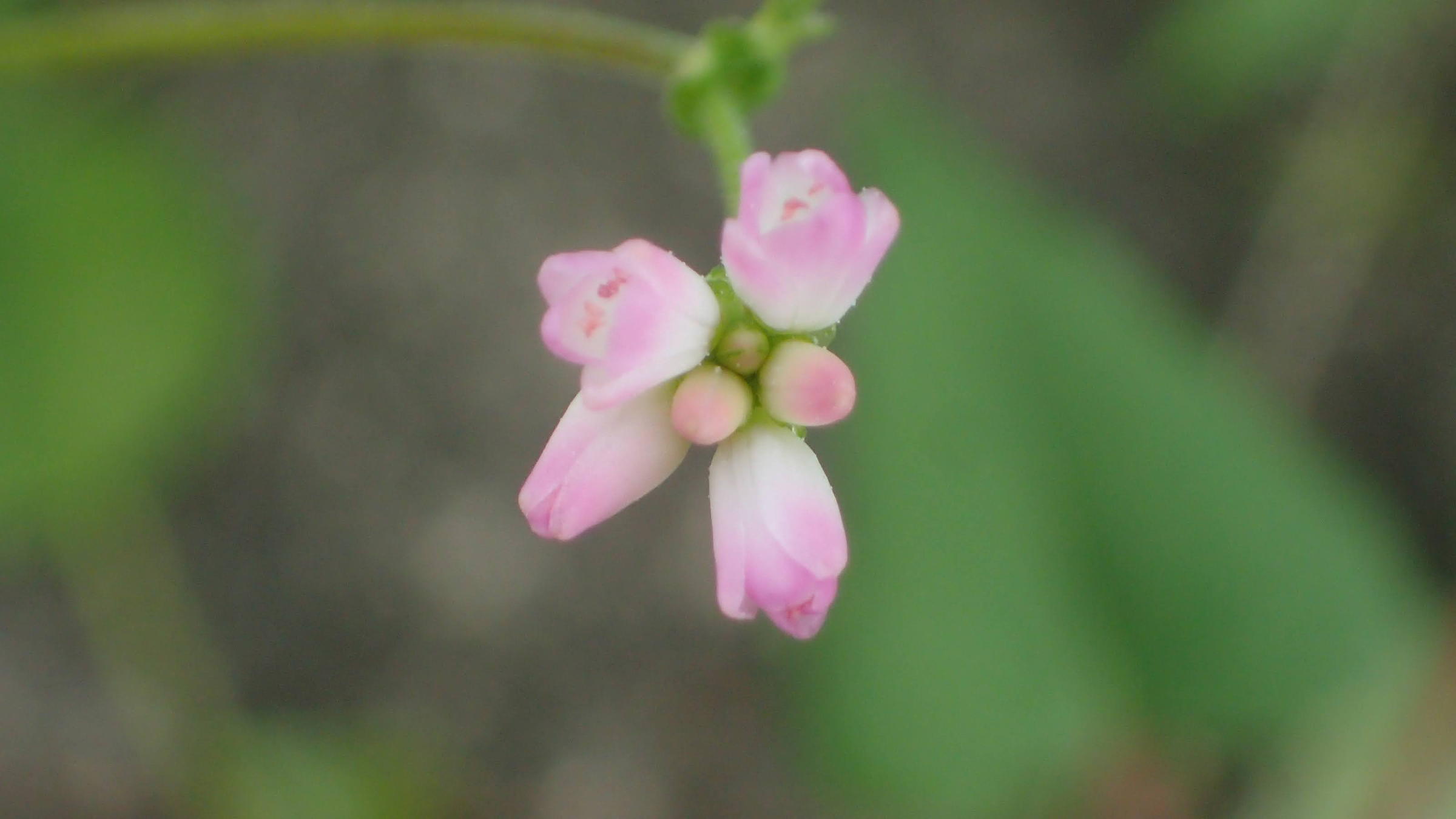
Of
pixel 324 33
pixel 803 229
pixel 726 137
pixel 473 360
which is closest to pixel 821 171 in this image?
pixel 803 229

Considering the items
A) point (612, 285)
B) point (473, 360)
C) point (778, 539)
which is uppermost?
point (473, 360)

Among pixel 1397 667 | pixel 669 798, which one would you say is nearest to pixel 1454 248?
pixel 1397 667

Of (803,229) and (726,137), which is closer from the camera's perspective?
(803,229)

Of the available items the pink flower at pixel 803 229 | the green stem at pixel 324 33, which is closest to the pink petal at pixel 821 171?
the pink flower at pixel 803 229

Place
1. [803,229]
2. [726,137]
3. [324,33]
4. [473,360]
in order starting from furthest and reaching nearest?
[473,360]
[324,33]
[726,137]
[803,229]

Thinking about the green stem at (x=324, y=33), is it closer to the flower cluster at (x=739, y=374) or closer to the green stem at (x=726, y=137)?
the green stem at (x=726, y=137)

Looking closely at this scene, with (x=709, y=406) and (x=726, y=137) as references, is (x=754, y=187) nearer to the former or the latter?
(x=709, y=406)
